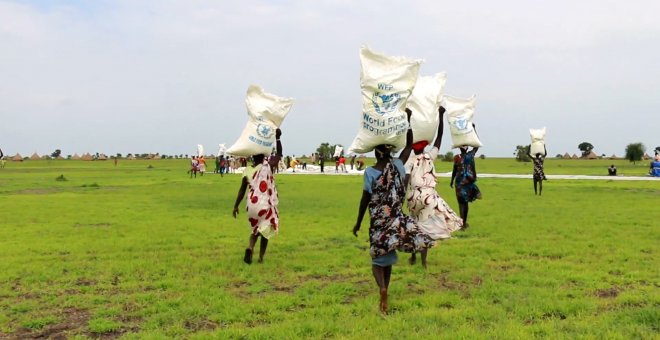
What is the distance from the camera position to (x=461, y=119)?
10.3 metres

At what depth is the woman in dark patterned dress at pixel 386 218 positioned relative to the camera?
6012 mm

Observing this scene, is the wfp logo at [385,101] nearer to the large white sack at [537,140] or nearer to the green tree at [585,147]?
the large white sack at [537,140]

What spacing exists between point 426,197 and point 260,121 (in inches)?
112

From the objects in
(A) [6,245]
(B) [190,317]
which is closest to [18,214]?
(A) [6,245]

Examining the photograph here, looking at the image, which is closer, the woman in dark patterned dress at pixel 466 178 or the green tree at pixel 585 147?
the woman in dark patterned dress at pixel 466 178

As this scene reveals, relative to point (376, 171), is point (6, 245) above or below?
below

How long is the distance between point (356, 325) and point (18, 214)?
45.2 ft

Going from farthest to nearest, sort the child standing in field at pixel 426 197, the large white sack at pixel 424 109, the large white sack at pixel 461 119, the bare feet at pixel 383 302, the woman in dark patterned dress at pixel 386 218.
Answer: the large white sack at pixel 461 119 < the child standing in field at pixel 426 197 < the large white sack at pixel 424 109 < the woman in dark patterned dress at pixel 386 218 < the bare feet at pixel 383 302

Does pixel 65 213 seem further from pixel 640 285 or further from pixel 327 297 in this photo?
pixel 640 285

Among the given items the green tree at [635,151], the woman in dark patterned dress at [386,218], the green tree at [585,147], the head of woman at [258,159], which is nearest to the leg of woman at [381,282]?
the woman in dark patterned dress at [386,218]

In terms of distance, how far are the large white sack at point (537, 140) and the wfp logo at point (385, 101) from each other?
590 inches

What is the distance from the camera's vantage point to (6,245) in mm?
10383

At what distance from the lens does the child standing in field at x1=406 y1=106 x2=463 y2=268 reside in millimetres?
8117

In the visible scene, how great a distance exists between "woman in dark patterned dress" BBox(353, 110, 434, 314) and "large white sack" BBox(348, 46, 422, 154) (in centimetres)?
18
